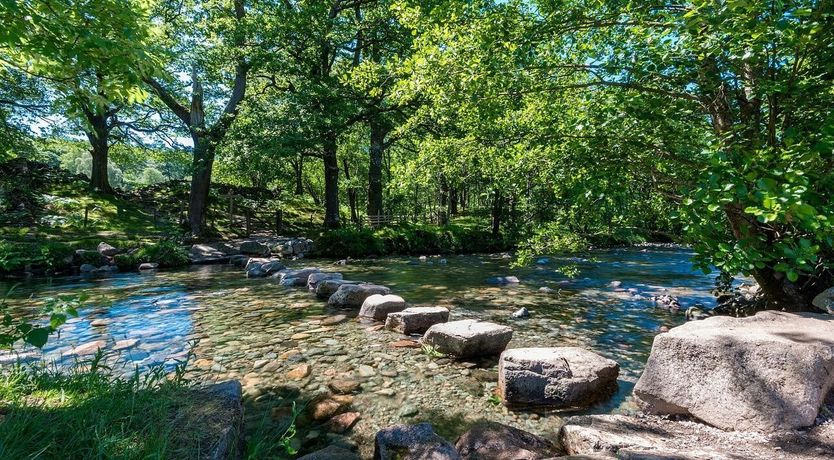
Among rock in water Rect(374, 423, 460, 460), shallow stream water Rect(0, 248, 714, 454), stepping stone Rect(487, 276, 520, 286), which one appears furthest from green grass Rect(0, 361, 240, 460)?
stepping stone Rect(487, 276, 520, 286)

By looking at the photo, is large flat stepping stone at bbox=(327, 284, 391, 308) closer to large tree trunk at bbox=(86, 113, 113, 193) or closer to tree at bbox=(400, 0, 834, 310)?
tree at bbox=(400, 0, 834, 310)

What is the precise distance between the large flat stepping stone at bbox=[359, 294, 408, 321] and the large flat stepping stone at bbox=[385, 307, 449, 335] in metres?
0.50

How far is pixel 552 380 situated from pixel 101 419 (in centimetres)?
397

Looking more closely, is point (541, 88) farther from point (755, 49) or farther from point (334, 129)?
point (334, 129)

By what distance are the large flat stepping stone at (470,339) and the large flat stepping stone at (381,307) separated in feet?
5.73

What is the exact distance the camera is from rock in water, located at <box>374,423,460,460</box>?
305 centimetres

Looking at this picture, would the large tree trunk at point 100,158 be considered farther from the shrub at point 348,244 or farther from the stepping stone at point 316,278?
the stepping stone at point 316,278

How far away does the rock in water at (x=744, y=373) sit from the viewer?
10.7 feet

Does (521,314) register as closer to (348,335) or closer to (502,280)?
(348,335)

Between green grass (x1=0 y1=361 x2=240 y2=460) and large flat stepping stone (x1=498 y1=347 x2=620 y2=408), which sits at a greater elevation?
green grass (x1=0 y1=361 x2=240 y2=460)

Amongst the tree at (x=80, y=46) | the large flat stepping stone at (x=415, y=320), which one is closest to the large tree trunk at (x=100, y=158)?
the tree at (x=80, y=46)

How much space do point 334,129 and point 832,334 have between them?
60.6 feet

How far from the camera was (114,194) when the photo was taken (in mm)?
28391

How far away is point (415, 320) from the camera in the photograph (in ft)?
22.8
